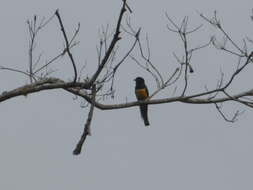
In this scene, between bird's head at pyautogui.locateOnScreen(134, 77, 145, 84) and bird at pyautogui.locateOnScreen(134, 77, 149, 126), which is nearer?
bird at pyautogui.locateOnScreen(134, 77, 149, 126)

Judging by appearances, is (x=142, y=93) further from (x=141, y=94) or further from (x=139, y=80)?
(x=139, y=80)

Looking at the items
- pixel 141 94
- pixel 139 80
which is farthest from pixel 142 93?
pixel 139 80

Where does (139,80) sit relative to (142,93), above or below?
above

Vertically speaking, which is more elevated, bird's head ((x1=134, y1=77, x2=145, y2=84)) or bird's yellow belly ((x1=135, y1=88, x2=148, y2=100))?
bird's head ((x1=134, y1=77, x2=145, y2=84))

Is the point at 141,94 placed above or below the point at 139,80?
below

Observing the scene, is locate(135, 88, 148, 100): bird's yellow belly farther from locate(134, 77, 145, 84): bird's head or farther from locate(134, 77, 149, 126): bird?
locate(134, 77, 145, 84): bird's head

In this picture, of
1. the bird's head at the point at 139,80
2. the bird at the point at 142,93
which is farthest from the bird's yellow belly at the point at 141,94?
the bird's head at the point at 139,80

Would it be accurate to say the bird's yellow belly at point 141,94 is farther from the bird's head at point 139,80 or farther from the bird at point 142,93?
the bird's head at point 139,80

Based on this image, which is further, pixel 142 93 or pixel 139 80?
pixel 139 80

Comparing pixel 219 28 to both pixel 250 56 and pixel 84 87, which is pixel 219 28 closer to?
pixel 250 56

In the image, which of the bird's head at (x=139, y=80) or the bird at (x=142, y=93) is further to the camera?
the bird's head at (x=139, y=80)

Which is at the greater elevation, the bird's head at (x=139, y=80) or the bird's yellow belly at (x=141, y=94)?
the bird's head at (x=139, y=80)

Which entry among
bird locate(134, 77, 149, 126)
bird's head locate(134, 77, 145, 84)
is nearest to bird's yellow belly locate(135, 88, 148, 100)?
bird locate(134, 77, 149, 126)

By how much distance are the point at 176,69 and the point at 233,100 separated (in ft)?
2.30
